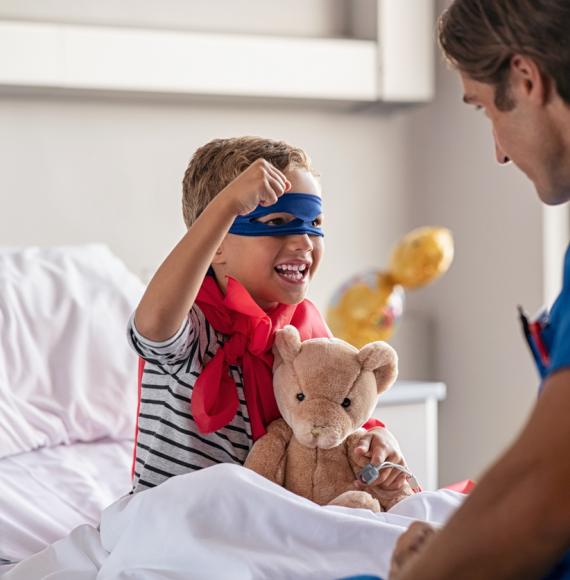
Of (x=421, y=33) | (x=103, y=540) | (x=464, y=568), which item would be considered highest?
(x=421, y=33)

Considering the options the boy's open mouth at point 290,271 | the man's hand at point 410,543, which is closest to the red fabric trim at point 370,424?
the boy's open mouth at point 290,271

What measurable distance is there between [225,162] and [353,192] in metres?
1.53

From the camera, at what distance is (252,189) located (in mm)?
1357

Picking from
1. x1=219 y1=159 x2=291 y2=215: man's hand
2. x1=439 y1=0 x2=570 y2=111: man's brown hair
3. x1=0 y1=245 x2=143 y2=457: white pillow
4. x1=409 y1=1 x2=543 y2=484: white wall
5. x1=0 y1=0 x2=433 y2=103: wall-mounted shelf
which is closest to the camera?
x1=439 y1=0 x2=570 y2=111: man's brown hair

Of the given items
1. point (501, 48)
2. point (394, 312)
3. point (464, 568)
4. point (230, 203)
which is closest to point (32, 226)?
point (394, 312)

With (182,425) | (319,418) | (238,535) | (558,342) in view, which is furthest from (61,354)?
(558,342)

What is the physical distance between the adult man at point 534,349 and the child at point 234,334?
481 mm

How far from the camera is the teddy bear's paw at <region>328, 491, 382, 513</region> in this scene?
1433 millimetres

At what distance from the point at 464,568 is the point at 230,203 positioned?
0.67 metres

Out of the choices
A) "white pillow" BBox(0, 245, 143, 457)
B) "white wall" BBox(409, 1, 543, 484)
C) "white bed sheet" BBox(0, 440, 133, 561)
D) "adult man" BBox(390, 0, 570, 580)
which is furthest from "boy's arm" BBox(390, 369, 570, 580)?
"white wall" BBox(409, 1, 543, 484)

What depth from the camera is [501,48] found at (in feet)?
3.29

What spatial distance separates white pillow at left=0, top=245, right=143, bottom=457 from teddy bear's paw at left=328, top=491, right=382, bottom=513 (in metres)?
0.74

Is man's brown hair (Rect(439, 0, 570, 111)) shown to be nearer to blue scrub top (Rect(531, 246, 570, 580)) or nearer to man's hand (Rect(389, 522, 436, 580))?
blue scrub top (Rect(531, 246, 570, 580))

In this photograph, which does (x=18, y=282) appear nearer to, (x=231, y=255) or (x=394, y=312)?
(x=231, y=255)
